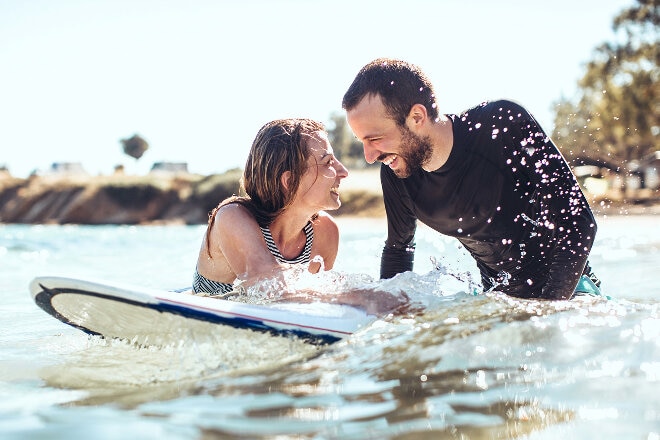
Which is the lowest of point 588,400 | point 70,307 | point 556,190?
point 588,400

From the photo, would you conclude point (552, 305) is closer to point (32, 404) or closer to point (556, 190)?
point (556, 190)

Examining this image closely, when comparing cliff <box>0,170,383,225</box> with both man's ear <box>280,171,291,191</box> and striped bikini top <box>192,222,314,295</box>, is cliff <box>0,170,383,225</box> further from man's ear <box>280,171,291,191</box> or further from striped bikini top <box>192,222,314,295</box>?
man's ear <box>280,171,291,191</box>

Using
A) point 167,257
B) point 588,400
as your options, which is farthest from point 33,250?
point 588,400

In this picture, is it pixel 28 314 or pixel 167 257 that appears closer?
pixel 28 314

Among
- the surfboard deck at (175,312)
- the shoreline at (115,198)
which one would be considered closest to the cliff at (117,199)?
the shoreline at (115,198)

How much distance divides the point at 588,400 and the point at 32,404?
1841mm

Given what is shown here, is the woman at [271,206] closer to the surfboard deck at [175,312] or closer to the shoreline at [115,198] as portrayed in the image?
the surfboard deck at [175,312]

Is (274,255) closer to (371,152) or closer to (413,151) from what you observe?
(371,152)

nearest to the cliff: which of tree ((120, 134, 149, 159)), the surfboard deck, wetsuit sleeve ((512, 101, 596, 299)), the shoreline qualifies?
the shoreline

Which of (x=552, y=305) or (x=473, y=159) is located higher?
(x=473, y=159)

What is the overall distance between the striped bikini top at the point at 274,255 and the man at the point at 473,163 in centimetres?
61

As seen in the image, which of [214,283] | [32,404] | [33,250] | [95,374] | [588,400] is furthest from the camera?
[33,250]

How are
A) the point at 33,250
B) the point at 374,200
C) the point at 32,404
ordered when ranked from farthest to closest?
the point at 374,200 < the point at 33,250 < the point at 32,404

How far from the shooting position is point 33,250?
13.8 m
